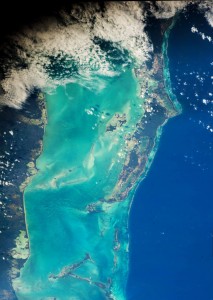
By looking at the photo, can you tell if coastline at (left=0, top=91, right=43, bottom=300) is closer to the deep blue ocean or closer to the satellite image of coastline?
the satellite image of coastline

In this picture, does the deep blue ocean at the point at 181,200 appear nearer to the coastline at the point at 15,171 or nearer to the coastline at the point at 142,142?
the coastline at the point at 142,142

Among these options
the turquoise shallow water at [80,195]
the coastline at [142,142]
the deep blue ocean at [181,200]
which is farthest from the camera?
the turquoise shallow water at [80,195]

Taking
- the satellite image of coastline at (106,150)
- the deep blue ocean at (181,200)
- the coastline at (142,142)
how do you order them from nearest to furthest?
1. the satellite image of coastline at (106,150)
2. the deep blue ocean at (181,200)
3. the coastline at (142,142)

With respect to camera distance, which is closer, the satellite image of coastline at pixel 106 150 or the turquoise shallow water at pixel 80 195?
the satellite image of coastline at pixel 106 150

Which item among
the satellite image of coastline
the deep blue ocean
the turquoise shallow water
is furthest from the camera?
the turquoise shallow water

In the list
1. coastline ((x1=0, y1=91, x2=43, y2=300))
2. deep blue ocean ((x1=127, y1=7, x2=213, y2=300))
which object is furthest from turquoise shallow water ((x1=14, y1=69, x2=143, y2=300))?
deep blue ocean ((x1=127, y1=7, x2=213, y2=300))

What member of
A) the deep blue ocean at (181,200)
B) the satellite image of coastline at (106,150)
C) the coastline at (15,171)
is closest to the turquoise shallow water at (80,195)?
the satellite image of coastline at (106,150)

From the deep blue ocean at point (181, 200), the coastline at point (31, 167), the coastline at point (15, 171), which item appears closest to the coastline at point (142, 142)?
the deep blue ocean at point (181, 200)
